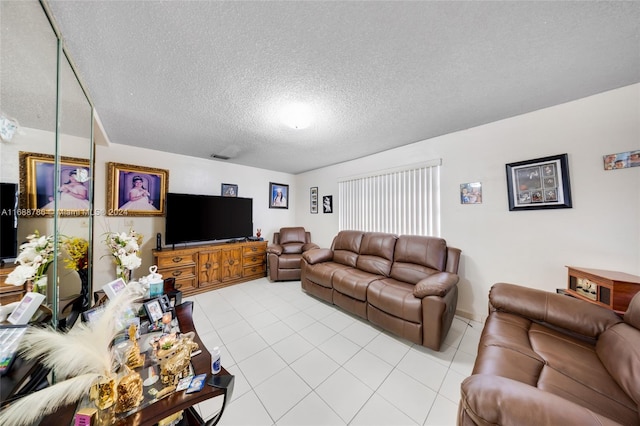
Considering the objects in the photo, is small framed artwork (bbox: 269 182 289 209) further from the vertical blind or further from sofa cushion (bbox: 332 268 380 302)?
sofa cushion (bbox: 332 268 380 302)

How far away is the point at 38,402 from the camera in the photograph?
64cm

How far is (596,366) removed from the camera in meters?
1.10

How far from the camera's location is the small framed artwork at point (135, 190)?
2.92 meters

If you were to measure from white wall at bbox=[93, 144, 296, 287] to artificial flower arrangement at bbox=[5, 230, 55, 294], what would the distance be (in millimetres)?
2036

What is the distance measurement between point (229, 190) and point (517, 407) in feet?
14.5

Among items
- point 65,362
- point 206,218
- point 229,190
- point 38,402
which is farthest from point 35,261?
point 229,190

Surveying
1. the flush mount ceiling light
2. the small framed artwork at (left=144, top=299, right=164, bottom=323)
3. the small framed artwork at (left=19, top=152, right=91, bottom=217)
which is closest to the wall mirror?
the small framed artwork at (left=19, top=152, right=91, bottom=217)

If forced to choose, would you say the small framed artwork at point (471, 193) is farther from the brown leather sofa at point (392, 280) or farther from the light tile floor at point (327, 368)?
the light tile floor at point (327, 368)

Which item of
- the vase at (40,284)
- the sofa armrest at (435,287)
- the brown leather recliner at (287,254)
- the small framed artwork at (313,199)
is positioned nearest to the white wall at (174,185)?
the brown leather recliner at (287,254)

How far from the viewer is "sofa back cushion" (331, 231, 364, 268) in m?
3.23

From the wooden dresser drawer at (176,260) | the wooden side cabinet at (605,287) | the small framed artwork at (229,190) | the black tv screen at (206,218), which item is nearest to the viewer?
the wooden side cabinet at (605,287)

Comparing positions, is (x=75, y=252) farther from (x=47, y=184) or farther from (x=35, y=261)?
(x=47, y=184)

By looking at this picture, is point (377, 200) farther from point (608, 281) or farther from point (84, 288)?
point (84, 288)

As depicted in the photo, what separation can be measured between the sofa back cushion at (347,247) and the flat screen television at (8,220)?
3067 mm
